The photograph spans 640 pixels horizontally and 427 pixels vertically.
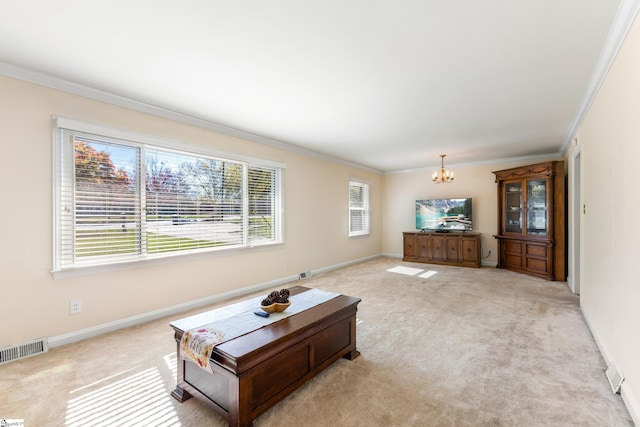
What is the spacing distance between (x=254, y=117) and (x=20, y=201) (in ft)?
7.91

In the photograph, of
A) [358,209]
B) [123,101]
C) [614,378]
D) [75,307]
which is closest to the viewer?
[614,378]

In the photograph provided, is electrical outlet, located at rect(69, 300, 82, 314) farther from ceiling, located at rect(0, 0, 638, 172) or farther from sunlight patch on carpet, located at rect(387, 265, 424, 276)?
sunlight patch on carpet, located at rect(387, 265, 424, 276)

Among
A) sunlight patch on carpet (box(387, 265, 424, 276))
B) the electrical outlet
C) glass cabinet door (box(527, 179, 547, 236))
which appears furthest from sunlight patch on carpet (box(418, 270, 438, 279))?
the electrical outlet

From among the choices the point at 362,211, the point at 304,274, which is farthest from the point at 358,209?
the point at 304,274

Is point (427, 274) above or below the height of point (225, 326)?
below

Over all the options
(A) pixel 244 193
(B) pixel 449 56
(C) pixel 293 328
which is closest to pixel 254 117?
(A) pixel 244 193

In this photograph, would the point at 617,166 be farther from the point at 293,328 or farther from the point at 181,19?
the point at 181,19

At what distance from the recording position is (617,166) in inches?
84.2

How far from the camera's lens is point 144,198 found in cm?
327

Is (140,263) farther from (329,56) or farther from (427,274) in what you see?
(427,274)

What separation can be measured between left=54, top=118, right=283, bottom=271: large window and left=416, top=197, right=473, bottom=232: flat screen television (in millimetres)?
4383

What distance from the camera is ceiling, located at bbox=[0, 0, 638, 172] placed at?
5.91ft

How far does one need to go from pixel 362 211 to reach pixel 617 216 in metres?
5.39

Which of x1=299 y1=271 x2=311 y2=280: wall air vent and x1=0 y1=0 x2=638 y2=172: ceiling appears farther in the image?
x1=299 y1=271 x2=311 y2=280: wall air vent
